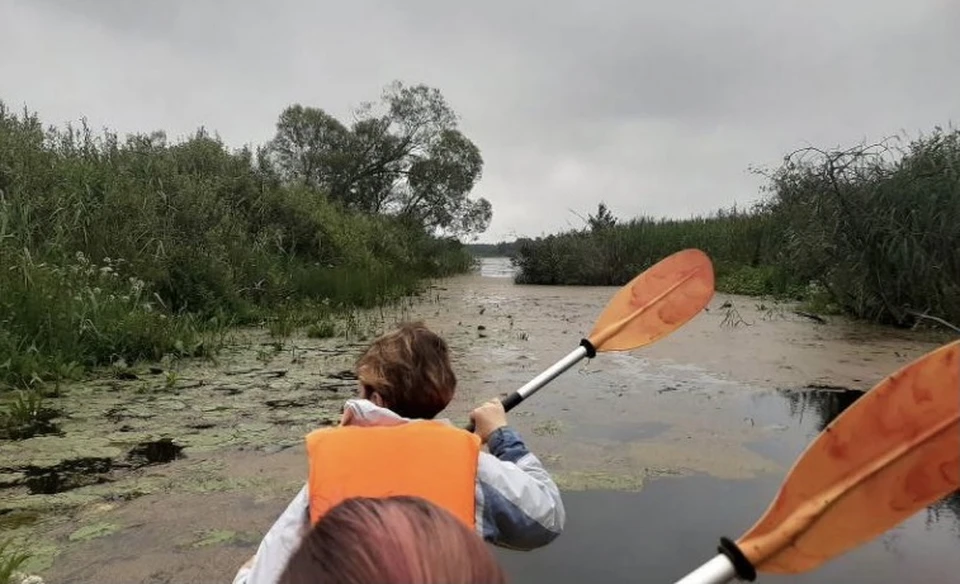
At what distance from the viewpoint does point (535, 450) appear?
3.72m

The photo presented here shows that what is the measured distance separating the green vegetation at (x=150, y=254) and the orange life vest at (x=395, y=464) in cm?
312

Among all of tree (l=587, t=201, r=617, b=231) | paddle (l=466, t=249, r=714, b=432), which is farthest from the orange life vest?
tree (l=587, t=201, r=617, b=231)

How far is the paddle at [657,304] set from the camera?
320cm

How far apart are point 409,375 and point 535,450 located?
6.65 feet

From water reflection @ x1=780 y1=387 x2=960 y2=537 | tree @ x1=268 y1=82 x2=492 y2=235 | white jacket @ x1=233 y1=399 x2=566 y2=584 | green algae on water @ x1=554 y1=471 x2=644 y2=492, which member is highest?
tree @ x1=268 y1=82 x2=492 y2=235

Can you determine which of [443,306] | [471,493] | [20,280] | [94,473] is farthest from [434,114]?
[471,493]

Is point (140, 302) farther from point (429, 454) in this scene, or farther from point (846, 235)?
point (846, 235)

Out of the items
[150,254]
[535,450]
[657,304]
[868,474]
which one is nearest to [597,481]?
[535,450]

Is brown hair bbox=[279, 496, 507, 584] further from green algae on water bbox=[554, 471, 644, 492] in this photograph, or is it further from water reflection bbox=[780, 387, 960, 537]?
water reflection bbox=[780, 387, 960, 537]

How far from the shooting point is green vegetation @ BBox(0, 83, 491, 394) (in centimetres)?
513

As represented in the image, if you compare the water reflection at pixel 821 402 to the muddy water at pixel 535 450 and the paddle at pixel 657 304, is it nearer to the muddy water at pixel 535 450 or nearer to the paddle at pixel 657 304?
the muddy water at pixel 535 450

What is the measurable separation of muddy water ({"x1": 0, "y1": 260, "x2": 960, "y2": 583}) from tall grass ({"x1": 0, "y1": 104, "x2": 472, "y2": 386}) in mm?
468

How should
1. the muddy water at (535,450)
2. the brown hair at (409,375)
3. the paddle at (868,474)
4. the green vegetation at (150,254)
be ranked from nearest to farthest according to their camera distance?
1. the paddle at (868,474)
2. the brown hair at (409,375)
3. the muddy water at (535,450)
4. the green vegetation at (150,254)

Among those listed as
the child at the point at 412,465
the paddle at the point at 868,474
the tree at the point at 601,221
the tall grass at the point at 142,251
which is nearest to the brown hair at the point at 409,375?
the child at the point at 412,465
